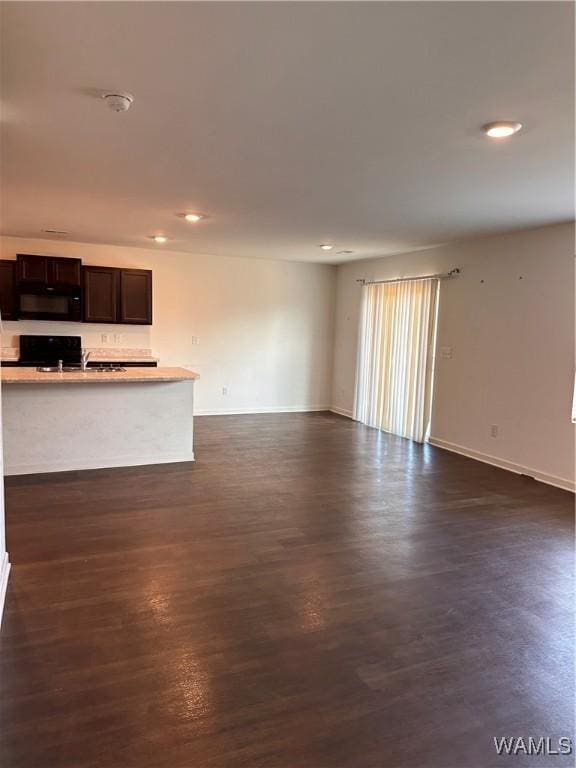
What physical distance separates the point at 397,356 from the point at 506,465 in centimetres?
215

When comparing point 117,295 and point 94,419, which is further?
point 117,295

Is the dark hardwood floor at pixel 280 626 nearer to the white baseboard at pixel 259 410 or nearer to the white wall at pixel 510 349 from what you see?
the white wall at pixel 510 349

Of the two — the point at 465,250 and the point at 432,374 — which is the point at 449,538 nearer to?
the point at 432,374

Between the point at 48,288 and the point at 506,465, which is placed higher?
the point at 48,288

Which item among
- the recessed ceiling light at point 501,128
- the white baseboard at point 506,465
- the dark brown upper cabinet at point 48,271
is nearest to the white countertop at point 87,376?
the dark brown upper cabinet at point 48,271

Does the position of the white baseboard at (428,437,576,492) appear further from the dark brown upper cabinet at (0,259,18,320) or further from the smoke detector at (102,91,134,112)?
the dark brown upper cabinet at (0,259,18,320)

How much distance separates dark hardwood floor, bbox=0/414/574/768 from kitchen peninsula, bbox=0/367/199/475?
0.43m

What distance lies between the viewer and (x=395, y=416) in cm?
682

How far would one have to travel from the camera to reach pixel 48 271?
20.5 feet

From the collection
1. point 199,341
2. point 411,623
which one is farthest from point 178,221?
point 411,623

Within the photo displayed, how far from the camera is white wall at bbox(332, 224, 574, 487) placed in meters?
4.59

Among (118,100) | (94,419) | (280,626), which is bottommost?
(280,626)

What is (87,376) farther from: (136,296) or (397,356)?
(397,356)

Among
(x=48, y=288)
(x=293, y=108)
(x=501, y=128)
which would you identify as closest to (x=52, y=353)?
(x=48, y=288)
